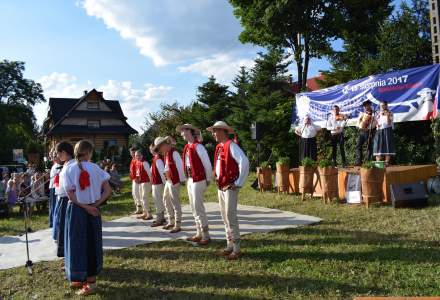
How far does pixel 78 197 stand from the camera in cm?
489

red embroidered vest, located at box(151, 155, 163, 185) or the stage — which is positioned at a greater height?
red embroidered vest, located at box(151, 155, 163, 185)

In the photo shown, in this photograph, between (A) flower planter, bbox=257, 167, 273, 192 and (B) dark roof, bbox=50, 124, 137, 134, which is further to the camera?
(B) dark roof, bbox=50, 124, 137, 134

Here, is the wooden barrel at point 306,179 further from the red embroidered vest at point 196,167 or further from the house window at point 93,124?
the house window at point 93,124

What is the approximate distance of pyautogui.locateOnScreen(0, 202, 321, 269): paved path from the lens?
23.4ft

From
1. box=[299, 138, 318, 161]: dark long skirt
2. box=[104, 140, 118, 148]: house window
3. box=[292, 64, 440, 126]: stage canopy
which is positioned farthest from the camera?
box=[104, 140, 118, 148]: house window

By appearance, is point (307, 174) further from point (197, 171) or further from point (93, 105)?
point (93, 105)

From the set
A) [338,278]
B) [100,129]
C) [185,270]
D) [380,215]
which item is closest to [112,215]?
[185,270]

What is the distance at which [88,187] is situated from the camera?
493 centimetres

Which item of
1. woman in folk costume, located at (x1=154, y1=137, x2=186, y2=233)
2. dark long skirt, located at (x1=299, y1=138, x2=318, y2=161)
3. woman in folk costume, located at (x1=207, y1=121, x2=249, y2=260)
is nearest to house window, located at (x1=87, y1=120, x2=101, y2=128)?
dark long skirt, located at (x1=299, y1=138, x2=318, y2=161)

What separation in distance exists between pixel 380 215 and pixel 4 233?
7984 millimetres

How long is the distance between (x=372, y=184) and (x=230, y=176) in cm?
394

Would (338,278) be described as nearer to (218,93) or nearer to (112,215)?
(112,215)

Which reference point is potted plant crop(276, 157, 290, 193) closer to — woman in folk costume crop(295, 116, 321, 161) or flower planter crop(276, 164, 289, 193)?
flower planter crop(276, 164, 289, 193)

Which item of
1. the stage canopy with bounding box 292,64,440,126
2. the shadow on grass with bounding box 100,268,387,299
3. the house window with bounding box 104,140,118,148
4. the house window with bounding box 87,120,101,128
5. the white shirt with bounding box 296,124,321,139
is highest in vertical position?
the house window with bounding box 87,120,101,128
